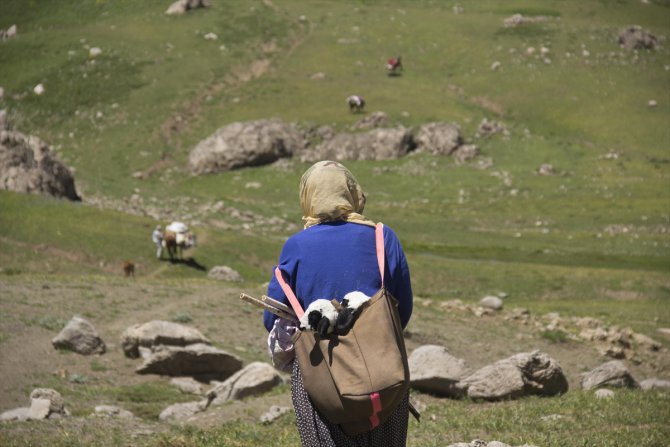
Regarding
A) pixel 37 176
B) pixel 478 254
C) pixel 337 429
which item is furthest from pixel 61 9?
pixel 337 429

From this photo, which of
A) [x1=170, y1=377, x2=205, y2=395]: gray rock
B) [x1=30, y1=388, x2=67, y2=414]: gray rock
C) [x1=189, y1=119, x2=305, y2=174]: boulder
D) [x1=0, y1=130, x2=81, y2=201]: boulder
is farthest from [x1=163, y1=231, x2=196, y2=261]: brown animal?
[x1=189, y1=119, x2=305, y2=174]: boulder

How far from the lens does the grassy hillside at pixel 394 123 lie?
4725 cm

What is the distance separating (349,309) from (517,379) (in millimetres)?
12837

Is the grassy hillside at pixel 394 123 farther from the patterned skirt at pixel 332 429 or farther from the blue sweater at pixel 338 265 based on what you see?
the blue sweater at pixel 338 265

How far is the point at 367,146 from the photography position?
8675 centimetres

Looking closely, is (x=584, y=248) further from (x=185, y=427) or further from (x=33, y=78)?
(x=33, y=78)

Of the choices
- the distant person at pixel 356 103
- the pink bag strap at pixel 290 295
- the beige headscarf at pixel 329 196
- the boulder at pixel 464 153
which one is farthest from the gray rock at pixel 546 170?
the pink bag strap at pixel 290 295

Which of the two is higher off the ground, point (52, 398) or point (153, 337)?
point (52, 398)

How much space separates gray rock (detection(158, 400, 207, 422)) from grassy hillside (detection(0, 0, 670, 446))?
357 cm

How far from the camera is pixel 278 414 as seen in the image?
17.7 m

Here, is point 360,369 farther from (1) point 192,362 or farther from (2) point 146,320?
(2) point 146,320

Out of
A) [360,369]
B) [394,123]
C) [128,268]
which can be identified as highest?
[360,369]

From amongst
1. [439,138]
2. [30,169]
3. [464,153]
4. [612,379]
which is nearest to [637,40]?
[439,138]

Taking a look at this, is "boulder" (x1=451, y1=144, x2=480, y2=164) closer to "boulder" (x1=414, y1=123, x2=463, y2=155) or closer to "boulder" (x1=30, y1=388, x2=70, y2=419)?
"boulder" (x1=414, y1=123, x2=463, y2=155)
